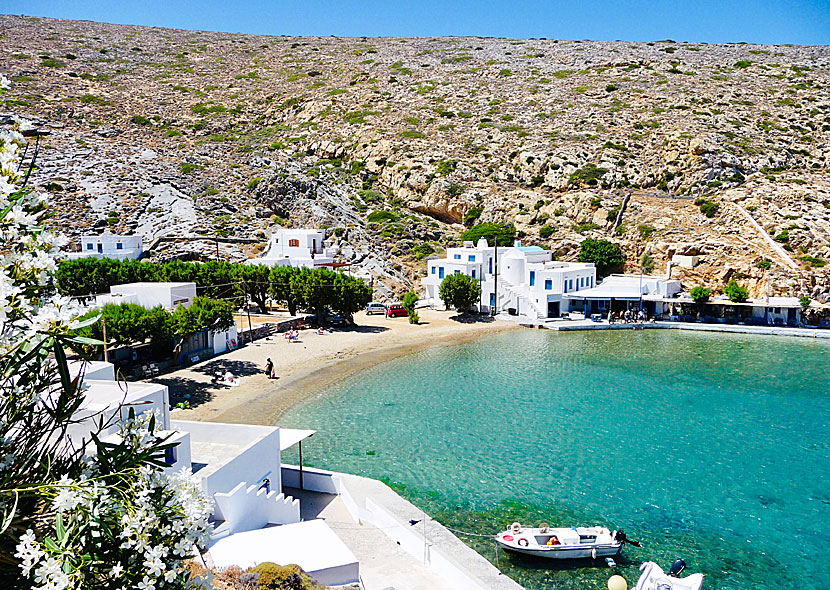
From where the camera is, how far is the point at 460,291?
47.3m

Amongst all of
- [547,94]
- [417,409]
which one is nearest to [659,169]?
[547,94]

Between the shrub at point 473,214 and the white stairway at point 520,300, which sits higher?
the shrub at point 473,214

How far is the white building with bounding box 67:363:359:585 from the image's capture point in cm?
1110

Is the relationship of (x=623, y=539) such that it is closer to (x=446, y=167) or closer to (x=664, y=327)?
(x=664, y=327)

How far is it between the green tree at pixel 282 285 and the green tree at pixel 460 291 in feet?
40.7

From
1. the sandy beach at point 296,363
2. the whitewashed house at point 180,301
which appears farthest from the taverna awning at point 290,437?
the whitewashed house at point 180,301

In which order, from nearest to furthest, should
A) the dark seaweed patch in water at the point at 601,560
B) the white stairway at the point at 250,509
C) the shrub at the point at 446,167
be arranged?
the white stairway at the point at 250,509, the dark seaweed patch in water at the point at 601,560, the shrub at the point at 446,167

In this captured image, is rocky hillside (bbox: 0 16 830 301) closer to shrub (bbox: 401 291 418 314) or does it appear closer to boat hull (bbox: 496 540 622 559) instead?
shrub (bbox: 401 291 418 314)

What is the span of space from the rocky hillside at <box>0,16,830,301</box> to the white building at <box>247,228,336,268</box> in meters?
5.12

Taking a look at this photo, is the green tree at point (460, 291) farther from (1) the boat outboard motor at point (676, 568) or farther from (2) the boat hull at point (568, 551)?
(1) the boat outboard motor at point (676, 568)

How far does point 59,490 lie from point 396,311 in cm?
4416

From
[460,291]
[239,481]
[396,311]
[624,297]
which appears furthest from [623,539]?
[624,297]

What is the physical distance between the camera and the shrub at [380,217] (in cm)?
6469

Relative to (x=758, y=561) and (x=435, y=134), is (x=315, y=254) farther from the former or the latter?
(x=758, y=561)
